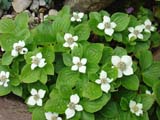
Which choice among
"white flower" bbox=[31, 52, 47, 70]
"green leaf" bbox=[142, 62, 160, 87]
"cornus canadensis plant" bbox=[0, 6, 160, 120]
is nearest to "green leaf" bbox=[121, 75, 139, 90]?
"cornus canadensis plant" bbox=[0, 6, 160, 120]

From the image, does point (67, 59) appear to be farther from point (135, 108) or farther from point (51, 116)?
point (135, 108)

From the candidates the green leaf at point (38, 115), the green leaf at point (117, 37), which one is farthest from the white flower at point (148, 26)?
the green leaf at point (38, 115)

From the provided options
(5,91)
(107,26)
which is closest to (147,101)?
(107,26)

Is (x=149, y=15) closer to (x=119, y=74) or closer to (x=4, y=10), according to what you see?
(x=119, y=74)

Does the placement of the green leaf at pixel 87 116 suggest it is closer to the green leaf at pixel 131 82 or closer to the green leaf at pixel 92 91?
the green leaf at pixel 92 91

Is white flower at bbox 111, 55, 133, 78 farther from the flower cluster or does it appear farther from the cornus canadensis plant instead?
the flower cluster

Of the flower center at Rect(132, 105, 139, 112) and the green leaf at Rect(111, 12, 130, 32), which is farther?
the green leaf at Rect(111, 12, 130, 32)

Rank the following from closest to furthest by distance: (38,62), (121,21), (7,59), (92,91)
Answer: (92,91)
(38,62)
(7,59)
(121,21)
